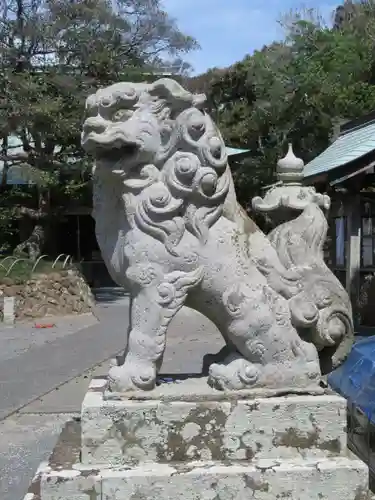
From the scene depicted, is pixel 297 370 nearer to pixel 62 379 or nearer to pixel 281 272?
pixel 281 272

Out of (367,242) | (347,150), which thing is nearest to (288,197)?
(347,150)

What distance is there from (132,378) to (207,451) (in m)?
0.39

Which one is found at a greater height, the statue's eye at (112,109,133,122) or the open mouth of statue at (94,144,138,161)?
the statue's eye at (112,109,133,122)

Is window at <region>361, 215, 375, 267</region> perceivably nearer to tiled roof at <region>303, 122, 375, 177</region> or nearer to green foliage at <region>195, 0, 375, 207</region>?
tiled roof at <region>303, 122, 375, 177</region>

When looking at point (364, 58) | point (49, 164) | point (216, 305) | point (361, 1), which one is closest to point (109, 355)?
point (216, 305)

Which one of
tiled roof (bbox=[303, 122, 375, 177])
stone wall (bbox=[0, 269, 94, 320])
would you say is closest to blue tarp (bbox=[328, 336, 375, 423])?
tiled roof (bbox=[303, 122, 375, 177])

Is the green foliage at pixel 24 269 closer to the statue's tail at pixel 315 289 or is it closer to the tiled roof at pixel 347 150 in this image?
the tiled roof at pixel 347 150

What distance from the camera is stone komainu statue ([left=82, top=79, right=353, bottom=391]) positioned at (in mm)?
2498

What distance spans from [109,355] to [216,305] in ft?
21.4

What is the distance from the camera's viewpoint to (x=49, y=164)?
50.9ft

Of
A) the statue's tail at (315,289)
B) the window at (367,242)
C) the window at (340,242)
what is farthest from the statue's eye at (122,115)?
the window at (340,242)

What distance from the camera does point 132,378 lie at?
2.47m

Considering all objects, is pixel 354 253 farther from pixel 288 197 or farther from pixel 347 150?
pixel 288 197

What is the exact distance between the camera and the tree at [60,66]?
14.0 m
